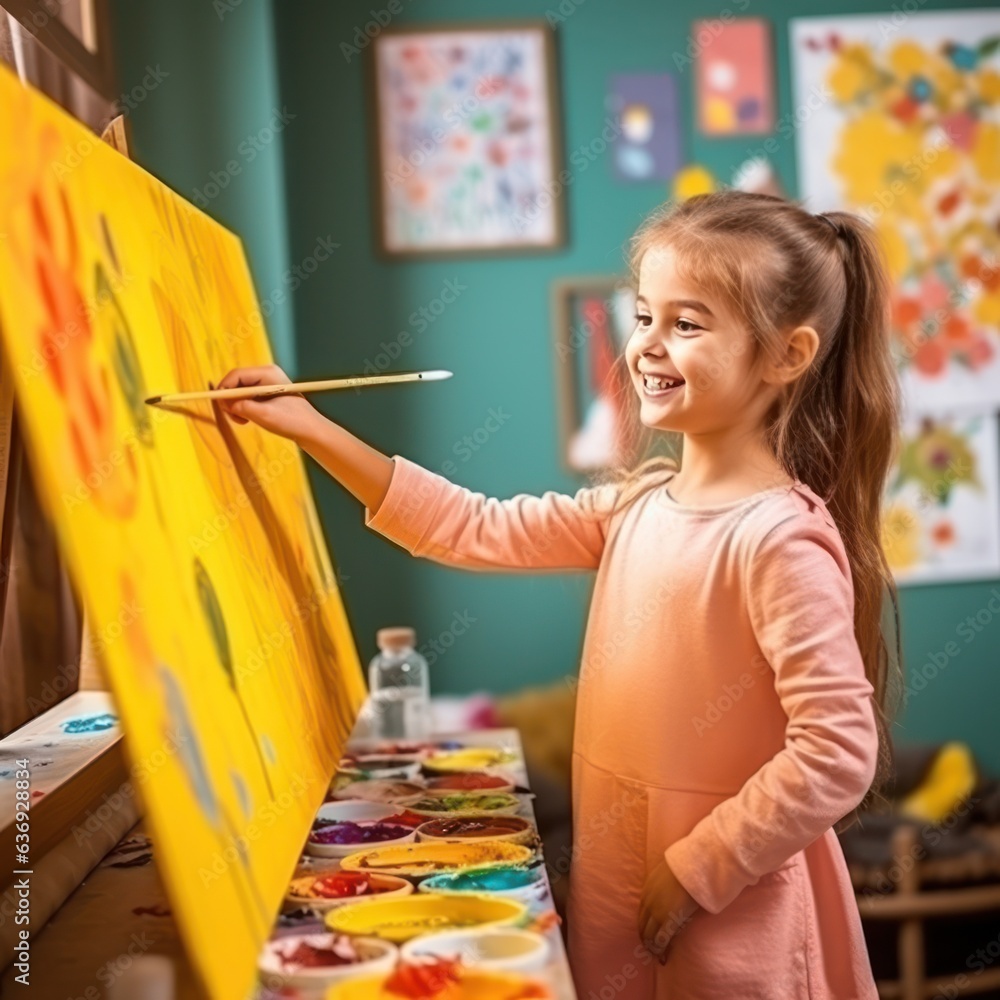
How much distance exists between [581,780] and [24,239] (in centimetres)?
81

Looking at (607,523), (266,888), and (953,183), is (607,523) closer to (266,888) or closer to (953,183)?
(266,888)

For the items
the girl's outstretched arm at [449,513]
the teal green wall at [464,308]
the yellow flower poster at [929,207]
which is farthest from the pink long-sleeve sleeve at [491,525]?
the yellow flower poster at [929,207]

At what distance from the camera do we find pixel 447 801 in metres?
1.24

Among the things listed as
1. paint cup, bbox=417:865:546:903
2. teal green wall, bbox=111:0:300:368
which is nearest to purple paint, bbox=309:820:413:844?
paint cup, bbox=417:865:546:903

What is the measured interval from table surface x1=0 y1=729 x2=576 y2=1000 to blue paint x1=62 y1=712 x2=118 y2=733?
139mm

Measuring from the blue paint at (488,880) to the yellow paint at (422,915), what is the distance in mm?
21

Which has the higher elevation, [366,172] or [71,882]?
[366,172]

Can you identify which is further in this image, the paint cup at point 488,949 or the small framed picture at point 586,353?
the small framed picture at point 586,353

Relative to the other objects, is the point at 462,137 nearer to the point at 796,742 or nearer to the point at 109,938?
the point at 796,742

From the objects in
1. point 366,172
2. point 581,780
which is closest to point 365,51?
point 366,172

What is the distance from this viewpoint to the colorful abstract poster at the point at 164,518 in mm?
713

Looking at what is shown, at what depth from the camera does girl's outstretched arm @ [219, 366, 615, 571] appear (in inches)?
48.1

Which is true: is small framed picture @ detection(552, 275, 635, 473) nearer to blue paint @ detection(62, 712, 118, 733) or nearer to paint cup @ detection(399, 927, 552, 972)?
blue paint @ detection(62, 712, 118, 733)

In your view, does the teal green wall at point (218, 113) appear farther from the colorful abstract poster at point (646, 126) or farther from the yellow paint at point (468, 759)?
the yellow paint at point (468, 759)
